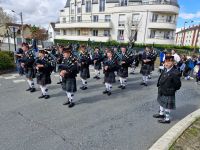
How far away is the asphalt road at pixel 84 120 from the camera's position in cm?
402

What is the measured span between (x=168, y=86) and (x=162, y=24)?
96.6ft

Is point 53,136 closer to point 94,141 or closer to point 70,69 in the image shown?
point 94,141

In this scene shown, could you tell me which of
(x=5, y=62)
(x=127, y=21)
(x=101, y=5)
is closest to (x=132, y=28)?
(x=127, y=21)

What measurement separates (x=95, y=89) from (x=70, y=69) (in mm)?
2582

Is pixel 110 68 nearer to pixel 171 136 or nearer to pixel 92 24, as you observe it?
pixel 171 136

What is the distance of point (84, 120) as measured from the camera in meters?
5.17

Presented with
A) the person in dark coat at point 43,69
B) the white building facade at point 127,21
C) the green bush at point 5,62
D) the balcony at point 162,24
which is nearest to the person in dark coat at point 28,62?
the person in dark coat at point 43,69

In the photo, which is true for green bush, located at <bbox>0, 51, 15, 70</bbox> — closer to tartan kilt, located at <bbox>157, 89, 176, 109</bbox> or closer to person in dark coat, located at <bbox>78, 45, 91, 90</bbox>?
person in dark coat, located at <bbox>78, 45, 91, 90</bbox>

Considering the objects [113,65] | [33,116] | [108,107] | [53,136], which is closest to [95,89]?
[113,65]

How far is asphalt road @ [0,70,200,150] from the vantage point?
402 centimetres

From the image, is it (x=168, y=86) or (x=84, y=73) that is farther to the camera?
(x=84, y=73)

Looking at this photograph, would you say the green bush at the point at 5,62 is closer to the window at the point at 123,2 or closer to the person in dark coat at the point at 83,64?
the person in dark coat at the point at 83,64

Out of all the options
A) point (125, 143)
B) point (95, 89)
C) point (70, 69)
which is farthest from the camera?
point (95, 89)

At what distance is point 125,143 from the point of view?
4.06 meters
